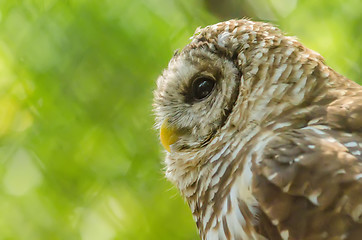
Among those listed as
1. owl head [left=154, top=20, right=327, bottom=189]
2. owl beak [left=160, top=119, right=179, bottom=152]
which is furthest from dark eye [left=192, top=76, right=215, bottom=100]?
owl beak [left=160, top=119, right=179, bottom=152]

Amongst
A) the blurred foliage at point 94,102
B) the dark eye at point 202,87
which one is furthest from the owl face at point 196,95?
the blurred foliage at point 94,102

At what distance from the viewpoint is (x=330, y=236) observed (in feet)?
4.79

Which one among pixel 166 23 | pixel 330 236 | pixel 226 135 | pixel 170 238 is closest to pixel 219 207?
pixel 226 135

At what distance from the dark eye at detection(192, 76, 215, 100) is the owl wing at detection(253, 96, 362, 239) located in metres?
0.39

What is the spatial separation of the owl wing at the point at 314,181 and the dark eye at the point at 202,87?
386 mm

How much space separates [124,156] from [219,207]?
4.19 feet

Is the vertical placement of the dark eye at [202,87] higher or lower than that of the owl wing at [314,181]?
higher

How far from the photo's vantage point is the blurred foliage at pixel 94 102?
2971 millimetres

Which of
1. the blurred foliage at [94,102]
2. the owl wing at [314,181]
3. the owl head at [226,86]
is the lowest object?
the owl wing at [314,181]

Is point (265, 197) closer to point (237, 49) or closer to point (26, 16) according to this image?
point (237, 49)

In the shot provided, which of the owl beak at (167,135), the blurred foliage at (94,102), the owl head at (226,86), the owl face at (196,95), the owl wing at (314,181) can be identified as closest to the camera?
the owl wing at (314,181)

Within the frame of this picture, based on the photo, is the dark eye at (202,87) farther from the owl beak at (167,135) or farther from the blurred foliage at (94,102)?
the blurred foliage at (94,102)

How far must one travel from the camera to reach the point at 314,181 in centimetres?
152

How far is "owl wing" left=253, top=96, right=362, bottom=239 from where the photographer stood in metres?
1.46
